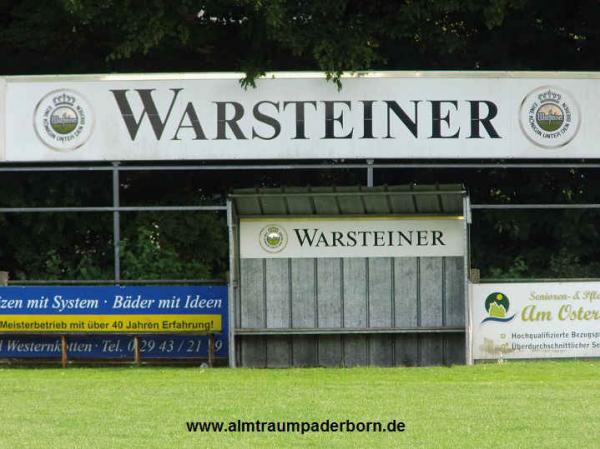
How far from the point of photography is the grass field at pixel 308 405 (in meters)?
13.6

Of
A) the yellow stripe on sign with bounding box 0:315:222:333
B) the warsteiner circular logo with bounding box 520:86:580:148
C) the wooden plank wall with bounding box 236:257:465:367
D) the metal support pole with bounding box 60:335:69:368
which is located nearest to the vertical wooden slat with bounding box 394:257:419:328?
the wooden plank wall with bounding box 236:257:465:367

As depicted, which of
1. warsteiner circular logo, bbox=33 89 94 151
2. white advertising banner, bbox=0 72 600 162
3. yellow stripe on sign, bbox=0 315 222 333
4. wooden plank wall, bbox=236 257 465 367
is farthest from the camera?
warsteiner circular logo, bbox=33 89 94 151

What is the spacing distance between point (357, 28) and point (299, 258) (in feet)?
20.0

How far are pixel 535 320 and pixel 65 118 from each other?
25.9 ft

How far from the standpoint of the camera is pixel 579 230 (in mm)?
27031

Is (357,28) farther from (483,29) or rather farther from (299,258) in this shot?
(299,258)

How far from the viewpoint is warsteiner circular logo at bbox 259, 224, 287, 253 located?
2153 centimetres

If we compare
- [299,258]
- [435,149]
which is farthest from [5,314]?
[435,149]

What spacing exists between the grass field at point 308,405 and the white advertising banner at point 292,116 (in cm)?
379

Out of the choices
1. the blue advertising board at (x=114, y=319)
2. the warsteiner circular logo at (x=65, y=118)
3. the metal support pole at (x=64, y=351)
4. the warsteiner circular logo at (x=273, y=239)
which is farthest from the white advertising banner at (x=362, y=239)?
the warsteiner circular logo at (x=65, y=118)

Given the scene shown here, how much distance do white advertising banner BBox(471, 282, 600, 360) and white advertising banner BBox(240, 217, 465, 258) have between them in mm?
860

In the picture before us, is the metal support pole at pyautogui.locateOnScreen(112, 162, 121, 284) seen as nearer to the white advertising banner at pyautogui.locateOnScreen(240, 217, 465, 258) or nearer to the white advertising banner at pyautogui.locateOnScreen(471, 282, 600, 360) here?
the white advertising banner at pyautogui.locateOnScreen(240, 217, 465, 258)

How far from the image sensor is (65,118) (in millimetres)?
23328

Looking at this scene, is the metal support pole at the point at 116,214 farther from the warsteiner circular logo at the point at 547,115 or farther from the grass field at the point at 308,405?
the warsteiner circular logo at the point at 547,115
